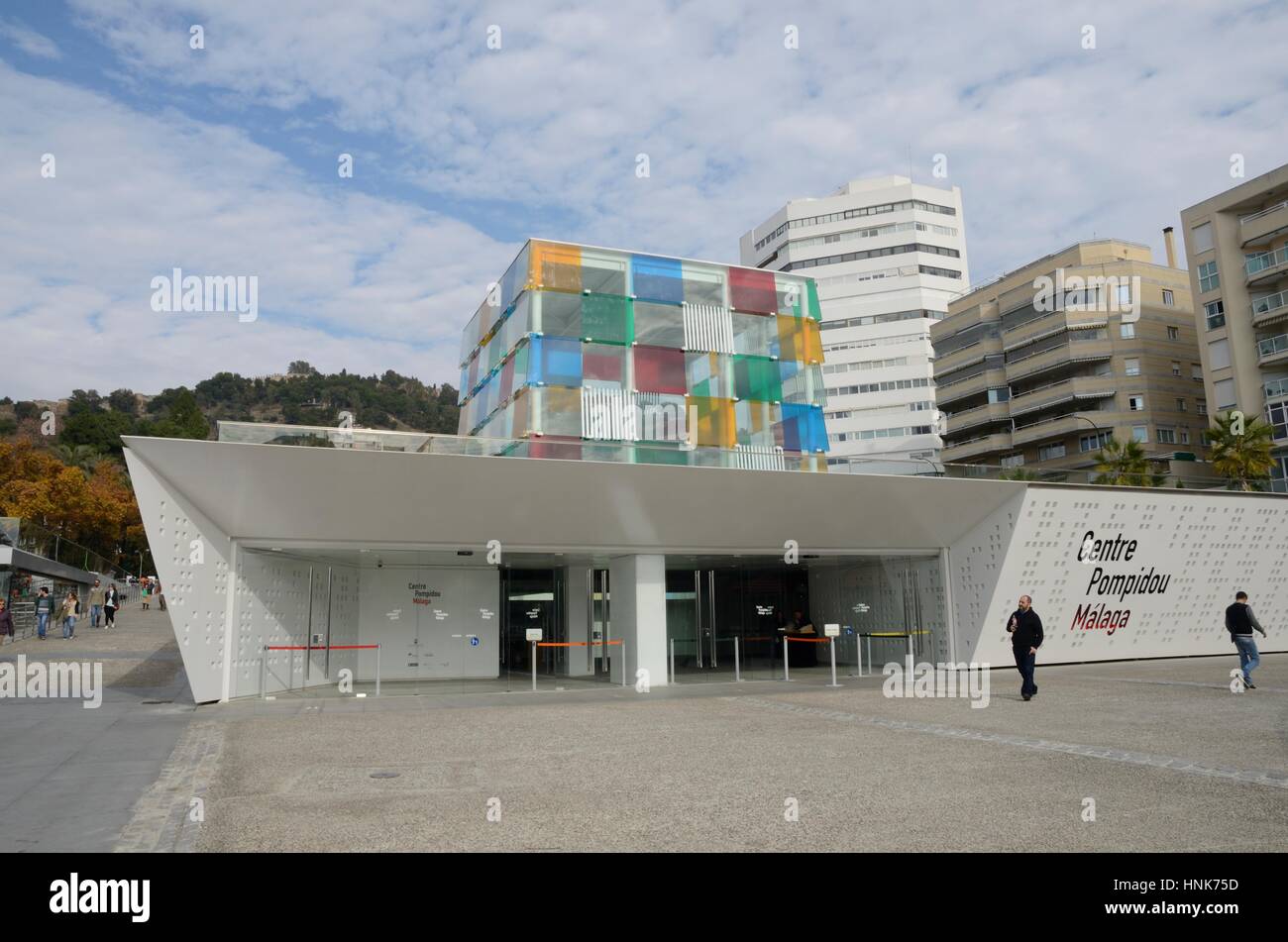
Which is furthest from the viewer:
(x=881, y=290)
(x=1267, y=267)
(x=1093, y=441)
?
(x=881, y=290)

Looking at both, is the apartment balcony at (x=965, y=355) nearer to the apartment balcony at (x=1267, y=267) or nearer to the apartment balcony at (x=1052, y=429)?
the apartment balcony at (x=1052, y=429)

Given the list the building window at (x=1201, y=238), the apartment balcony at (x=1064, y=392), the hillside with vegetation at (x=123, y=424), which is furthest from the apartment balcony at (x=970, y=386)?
the hillside with vegetation at (x=123, y=424)

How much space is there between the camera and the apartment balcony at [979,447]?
60.5 meters

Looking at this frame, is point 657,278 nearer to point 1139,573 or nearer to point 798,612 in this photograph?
point 798,612

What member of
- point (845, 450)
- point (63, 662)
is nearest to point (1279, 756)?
point (63, 662)

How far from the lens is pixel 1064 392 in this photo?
55750mm

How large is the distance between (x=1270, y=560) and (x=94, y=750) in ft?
90.6

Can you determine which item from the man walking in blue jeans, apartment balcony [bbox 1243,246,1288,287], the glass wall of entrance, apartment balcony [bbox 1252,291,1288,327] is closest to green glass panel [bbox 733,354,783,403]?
the glass wall of entrance

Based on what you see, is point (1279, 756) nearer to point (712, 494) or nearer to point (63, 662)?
point (712, 494)

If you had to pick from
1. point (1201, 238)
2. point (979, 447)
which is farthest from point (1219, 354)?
point (979, 447)

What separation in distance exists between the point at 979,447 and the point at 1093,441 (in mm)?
8051

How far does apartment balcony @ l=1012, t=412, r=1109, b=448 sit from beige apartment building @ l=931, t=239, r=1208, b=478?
2.7 inches

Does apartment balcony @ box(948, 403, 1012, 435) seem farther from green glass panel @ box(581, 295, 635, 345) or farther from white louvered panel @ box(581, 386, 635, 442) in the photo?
white louvered panel @ box(581, 386, 635, 442)

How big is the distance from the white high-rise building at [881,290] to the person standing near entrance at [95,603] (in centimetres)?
5519
